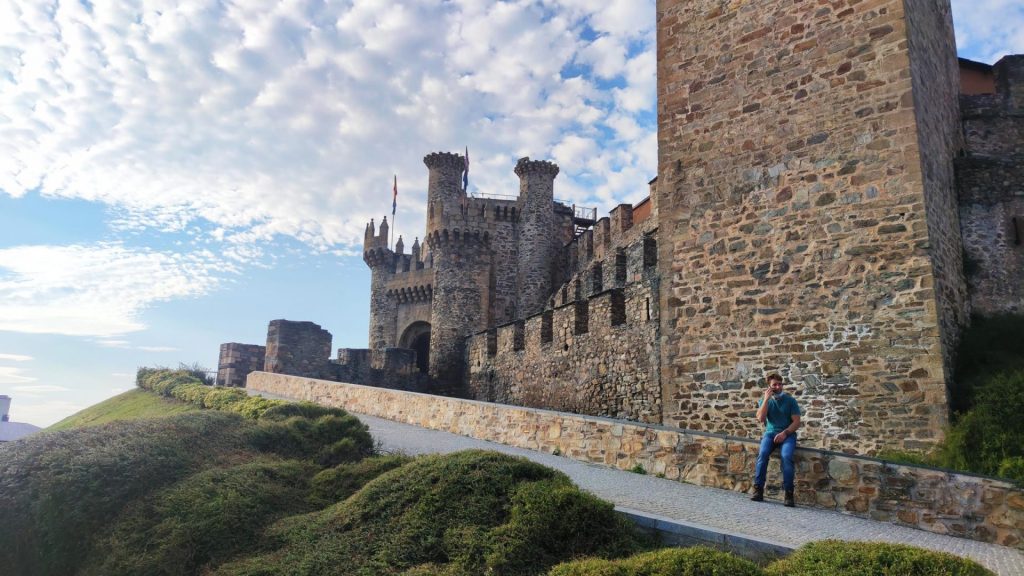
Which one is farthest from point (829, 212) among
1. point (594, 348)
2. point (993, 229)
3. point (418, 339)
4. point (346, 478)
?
point (418, 339)

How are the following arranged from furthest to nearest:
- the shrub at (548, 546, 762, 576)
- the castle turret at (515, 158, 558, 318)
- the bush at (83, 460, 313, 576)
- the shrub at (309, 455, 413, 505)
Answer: the castle turret at (515, 158, 558, 318)
the shrub at (309, 455, 413, 505)
the bush at (83, 460, 313, 576)
the shrub at (548, 546, 762, 576)

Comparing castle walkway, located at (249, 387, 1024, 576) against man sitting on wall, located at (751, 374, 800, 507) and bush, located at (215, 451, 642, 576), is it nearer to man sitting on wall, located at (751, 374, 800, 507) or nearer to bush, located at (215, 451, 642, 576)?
man sitting on wall, located at (751, 374, 800, 507)

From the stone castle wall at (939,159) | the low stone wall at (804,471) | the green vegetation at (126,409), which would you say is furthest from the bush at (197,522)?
the green vegetation at (126,409)

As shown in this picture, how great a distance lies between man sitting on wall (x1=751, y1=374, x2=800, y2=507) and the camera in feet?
23.3

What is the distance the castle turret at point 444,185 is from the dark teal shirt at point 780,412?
27.1 meters

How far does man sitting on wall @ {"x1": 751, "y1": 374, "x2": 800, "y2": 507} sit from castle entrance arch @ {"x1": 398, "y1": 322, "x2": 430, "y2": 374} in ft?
99.1

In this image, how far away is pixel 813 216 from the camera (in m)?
9.52

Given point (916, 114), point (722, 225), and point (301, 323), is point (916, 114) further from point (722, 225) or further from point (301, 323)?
point (301, 323)

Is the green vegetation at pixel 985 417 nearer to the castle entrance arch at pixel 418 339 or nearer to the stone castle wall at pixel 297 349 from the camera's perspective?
the stone castle wall at pixel 297 349

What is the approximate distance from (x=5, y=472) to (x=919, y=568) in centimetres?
896

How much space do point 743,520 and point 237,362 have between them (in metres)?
23.9

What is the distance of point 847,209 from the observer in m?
9.24

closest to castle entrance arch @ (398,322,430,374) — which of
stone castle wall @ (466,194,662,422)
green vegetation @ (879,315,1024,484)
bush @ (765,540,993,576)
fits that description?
stone castle wall @ (466,194,662,422)

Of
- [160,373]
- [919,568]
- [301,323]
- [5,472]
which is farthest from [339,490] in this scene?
[160,373]
